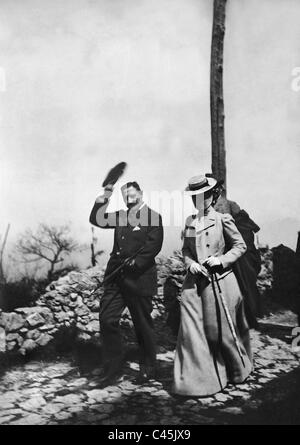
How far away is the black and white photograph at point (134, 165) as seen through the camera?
14.4ft

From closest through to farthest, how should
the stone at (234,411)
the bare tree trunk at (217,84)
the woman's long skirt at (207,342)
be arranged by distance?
the stone at (234,411), the woman's long skirt at (207,342), the bare tree trunk at (217,84)

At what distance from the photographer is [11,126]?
4.72 m

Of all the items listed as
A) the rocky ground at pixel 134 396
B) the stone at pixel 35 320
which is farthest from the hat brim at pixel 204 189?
the stone at pixel 35 320

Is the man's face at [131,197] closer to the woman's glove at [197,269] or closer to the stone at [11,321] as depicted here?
the woman's glove at [197,269]

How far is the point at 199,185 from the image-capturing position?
419 cm

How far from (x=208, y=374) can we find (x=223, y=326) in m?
0.43

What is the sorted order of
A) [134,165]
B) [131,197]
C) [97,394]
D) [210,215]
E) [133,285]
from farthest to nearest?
[134,165] → [131,197] → [133,285] → [210,215] → [97,394]

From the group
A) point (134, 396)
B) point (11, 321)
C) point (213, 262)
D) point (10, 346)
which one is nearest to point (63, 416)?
point (134, 396)

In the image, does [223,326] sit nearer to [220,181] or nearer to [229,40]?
[220,181]

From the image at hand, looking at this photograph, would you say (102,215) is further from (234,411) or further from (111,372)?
(234,411)

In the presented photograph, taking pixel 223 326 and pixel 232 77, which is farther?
pixel 232 77

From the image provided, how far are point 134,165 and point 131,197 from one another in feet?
1.19

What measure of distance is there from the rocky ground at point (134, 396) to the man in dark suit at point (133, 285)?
134 mm
